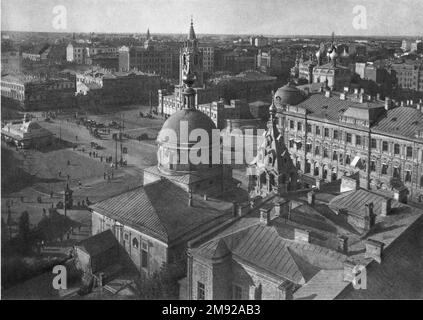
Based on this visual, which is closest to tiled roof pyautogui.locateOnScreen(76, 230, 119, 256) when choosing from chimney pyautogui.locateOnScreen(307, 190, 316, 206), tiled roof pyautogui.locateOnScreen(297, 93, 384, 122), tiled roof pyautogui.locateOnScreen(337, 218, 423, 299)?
chimney pyautogui.locateOnScreen(307, 190, 316, 206)

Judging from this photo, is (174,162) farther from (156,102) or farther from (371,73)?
(371,73)

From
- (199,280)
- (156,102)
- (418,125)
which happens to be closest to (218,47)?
(156,102)

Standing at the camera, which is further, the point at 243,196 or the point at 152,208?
Result: the point at 243,196

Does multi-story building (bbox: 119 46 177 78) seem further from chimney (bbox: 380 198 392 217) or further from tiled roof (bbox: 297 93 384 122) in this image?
chimney (bbox: 380 198 392 217)

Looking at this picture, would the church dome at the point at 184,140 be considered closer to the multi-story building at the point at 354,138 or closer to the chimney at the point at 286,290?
the multi-story building at the point at 354,138

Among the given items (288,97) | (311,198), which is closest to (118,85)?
(288,97)

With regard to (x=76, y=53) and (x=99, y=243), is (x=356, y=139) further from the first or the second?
(x=76, y=53)
